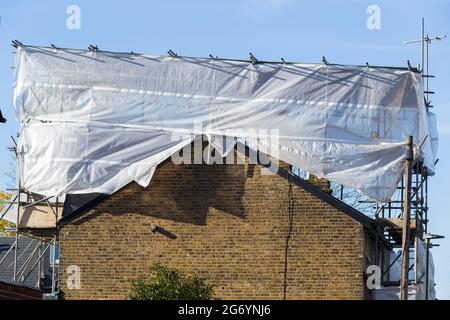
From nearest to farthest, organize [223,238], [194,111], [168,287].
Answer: [168,287] → [223,238] → [194,111]

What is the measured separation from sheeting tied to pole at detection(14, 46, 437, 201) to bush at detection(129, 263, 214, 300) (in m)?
3.47

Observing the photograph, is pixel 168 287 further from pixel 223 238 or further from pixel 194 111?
pixel 194 111

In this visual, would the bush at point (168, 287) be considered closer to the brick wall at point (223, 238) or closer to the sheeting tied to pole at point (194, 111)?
the brick wall at point (223, 238)

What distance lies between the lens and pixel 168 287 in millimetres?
32031

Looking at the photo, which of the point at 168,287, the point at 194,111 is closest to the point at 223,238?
the point at 168,287

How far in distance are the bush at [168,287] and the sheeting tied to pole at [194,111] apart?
3.47m

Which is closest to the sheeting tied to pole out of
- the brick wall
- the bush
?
the brick wall

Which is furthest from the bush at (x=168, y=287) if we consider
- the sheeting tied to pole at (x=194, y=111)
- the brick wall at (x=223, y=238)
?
the sheeting tied to pole at (x=194, y=111)

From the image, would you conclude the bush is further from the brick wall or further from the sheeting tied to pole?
the sheeting tied to pole

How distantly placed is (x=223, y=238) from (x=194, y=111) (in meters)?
3.68

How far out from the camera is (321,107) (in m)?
35.2

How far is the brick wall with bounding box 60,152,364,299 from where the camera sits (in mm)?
33688
